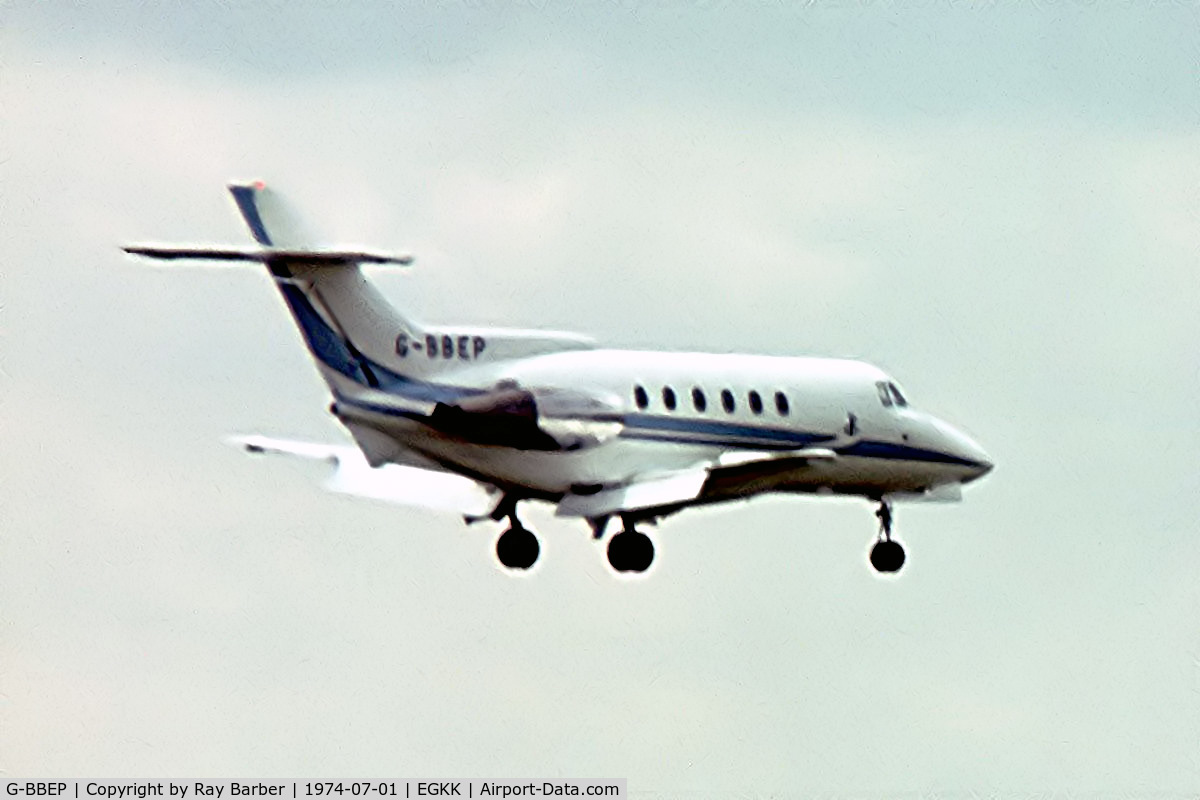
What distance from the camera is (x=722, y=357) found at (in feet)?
204

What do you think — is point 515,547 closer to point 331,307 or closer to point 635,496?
point 635,496

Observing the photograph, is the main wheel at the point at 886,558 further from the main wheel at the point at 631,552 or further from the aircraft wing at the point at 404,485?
the aircraft wing at the point at 404,485

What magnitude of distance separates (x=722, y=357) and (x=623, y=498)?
132 inches

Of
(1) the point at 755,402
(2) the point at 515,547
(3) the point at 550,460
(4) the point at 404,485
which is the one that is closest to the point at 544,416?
(3) the point at 550,460

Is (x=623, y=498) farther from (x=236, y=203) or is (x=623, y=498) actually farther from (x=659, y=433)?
(x=236, y=203)

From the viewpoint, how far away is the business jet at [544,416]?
58781mm

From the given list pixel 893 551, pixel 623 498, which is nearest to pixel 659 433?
pixel 623 498

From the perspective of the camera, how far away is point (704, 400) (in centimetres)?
6141

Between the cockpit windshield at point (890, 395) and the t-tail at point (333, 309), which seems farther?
the cockpit windshield at point (890, 395)

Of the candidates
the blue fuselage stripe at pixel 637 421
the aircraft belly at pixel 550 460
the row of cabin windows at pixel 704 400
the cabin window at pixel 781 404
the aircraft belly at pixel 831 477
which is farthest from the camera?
the cabin window at pixel 781 404

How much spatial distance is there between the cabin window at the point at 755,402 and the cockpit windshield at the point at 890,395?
261cm

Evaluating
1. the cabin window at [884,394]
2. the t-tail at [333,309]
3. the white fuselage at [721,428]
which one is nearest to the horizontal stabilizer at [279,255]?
the t-tail at [333,309]

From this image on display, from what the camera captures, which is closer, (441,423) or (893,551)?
(441,423)

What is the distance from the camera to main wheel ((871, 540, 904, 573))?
6419 cm
